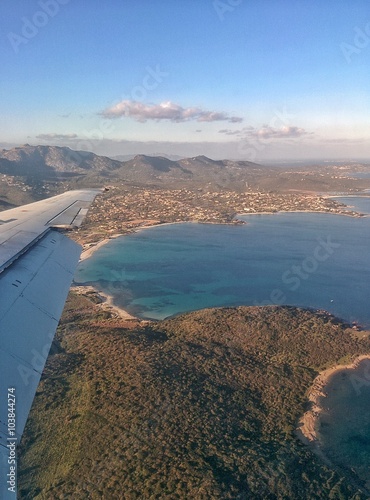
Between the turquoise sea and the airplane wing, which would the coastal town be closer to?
the turquoise sea

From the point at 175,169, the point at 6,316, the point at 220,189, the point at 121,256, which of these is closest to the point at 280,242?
the point at 121,256

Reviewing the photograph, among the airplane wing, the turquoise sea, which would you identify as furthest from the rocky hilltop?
the airplane wing

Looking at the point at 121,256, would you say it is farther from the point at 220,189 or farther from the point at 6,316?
the point at 220,189
